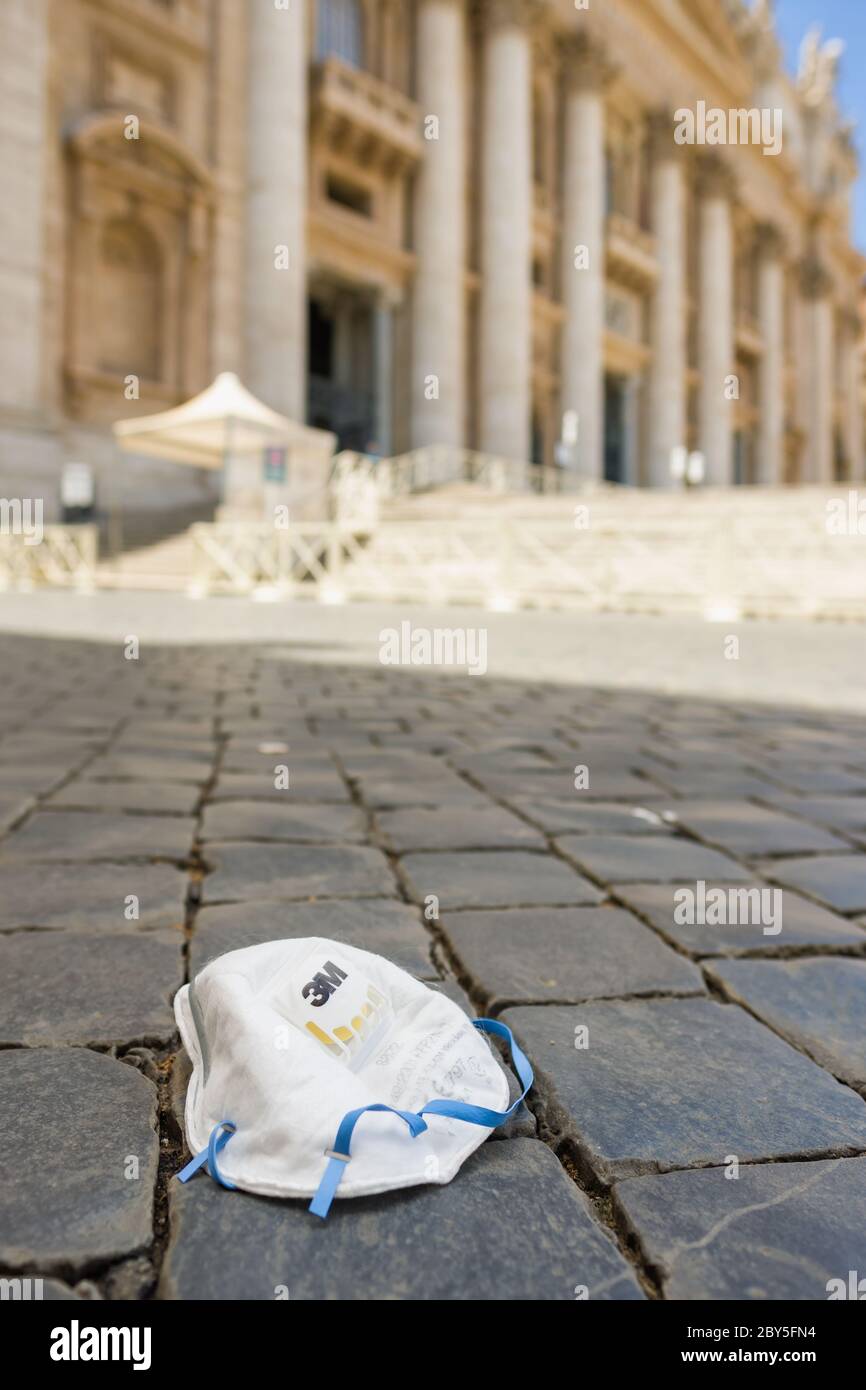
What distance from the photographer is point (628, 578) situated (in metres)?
14.5

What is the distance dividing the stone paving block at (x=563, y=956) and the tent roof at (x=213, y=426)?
14.0 meters

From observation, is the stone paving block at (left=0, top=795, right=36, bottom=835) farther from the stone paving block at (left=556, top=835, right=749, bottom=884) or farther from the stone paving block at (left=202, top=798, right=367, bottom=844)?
the stone paving block at (left=556, top=835, right=749, bottom=884)

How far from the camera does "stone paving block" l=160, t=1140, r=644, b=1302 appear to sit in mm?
962

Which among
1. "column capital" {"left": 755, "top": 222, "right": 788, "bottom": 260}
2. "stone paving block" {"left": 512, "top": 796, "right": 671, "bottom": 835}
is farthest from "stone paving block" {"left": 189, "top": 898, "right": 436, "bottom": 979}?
"column capital" {"left": 755, "top": 222, "right": 788, "bottom": 260}

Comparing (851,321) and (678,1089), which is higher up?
(851,321)

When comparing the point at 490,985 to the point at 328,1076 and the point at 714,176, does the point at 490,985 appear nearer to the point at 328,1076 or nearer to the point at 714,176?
the point at 328,1076

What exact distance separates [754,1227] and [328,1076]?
50 cm

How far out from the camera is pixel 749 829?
9.62ft

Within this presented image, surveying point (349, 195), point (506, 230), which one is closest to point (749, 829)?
point (506, 230)

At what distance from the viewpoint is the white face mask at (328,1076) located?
111cm

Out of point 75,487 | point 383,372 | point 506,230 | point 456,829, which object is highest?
point 506,230
